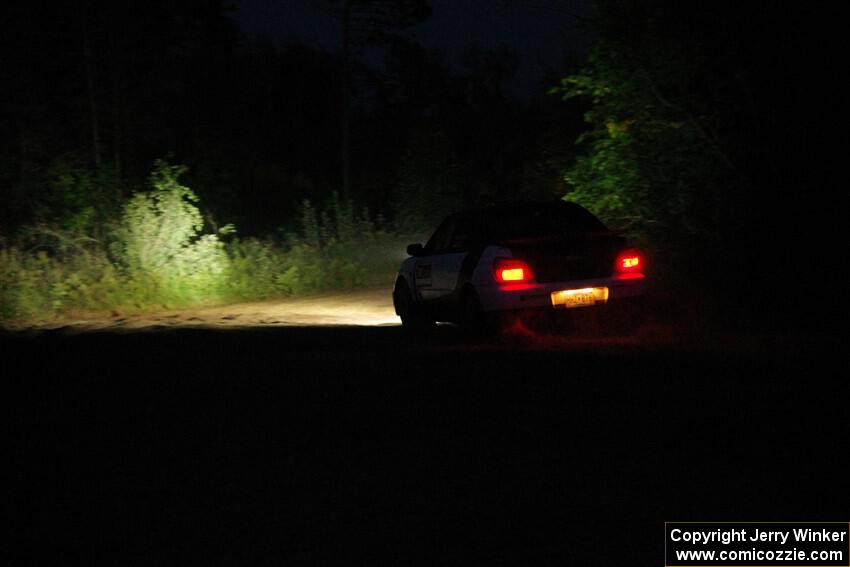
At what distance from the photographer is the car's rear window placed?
12357 mm

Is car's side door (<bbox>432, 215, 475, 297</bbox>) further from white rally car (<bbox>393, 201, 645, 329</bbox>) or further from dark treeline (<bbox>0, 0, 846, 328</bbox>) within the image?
dark treeline (<bbox>0, 0, 846, 328</bbox>)

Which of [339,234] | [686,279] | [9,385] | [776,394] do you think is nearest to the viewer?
[776,394]

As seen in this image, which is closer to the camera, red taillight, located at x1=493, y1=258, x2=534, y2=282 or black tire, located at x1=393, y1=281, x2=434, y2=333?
red taillight, located at x1=493, y1=258, x2=534, y2=282

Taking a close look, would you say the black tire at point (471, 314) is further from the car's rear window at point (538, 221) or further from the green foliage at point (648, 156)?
the green foliage at point (648, 156)

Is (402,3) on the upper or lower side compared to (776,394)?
upper

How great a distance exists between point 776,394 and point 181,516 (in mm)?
4643

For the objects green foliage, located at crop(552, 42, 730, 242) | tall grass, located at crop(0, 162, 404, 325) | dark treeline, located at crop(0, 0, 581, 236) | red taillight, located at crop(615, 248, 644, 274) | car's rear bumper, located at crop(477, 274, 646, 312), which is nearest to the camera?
car's rear bumper, located at crop(477, 274, 646, 312)

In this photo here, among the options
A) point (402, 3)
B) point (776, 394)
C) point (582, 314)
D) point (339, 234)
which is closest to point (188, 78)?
point (402, 3)

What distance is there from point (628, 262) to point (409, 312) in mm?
3719

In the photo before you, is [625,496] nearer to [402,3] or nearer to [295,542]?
[295,542]

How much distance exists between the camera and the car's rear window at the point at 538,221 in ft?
40.5

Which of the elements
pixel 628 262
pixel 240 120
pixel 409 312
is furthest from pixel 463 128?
pixel 628 262

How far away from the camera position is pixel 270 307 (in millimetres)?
20797

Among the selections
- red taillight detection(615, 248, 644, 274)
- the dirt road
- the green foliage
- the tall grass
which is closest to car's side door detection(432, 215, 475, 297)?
red taillight detection(615, 248, 644, 274)
